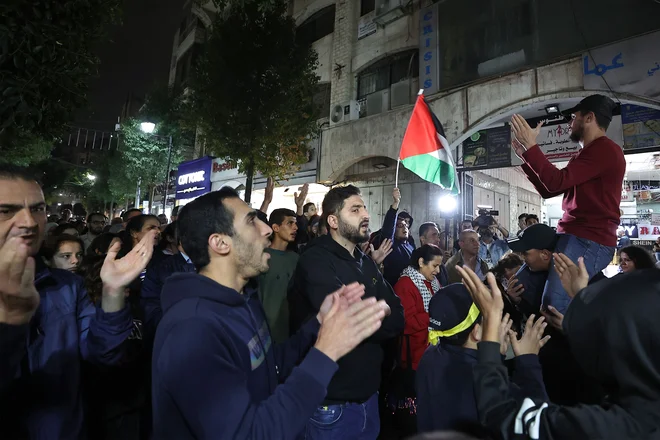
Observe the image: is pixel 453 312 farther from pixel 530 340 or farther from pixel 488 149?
pixel 488 149

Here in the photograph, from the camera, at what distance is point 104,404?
279 cm

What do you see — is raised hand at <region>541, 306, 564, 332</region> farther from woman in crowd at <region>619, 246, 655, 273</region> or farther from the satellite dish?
the satellite dish

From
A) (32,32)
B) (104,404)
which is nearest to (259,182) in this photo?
(32,32)

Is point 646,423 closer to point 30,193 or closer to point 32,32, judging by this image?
point 30,193

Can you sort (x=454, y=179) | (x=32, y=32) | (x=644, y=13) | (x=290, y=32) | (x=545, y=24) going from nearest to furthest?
1. (x=32, y=32)
2. (x=454, y=179)
3. (x=644, y=13)
4. (x=545, y=24)
5. (x=290, y=32)

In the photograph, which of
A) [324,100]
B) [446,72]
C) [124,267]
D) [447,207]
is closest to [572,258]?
[124,267]

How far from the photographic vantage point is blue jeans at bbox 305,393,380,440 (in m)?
2.44

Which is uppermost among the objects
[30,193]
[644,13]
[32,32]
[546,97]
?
[644,13]

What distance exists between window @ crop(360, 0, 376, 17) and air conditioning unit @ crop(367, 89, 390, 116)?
12.2 feet

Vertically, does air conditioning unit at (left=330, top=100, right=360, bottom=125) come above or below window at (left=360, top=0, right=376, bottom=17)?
below

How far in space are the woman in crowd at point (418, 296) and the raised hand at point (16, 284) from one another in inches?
122

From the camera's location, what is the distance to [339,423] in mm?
2447

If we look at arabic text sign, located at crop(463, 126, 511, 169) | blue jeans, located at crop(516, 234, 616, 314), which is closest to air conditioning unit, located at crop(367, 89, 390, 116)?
arabic text sign, located at crop(463, 126, 511, 169)

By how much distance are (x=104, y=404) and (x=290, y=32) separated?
488 inches
